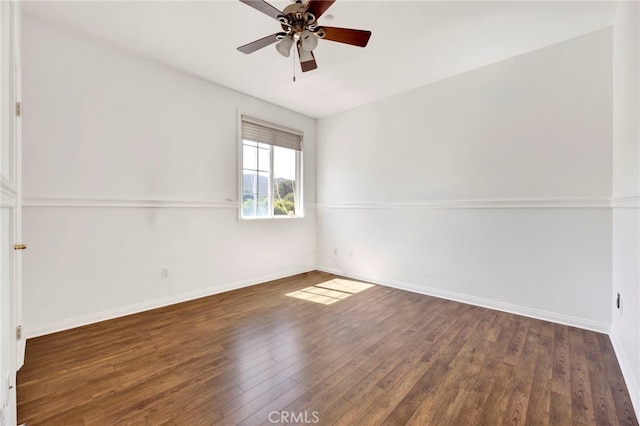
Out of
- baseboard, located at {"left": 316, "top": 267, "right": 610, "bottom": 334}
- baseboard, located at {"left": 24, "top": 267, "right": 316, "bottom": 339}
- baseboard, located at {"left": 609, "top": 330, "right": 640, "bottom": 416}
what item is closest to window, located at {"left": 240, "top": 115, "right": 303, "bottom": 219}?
baseboard, located at {"left": 24, "top": 267, "right": 316, "bottom": 339}

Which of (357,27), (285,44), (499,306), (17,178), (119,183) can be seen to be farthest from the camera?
(499,306)

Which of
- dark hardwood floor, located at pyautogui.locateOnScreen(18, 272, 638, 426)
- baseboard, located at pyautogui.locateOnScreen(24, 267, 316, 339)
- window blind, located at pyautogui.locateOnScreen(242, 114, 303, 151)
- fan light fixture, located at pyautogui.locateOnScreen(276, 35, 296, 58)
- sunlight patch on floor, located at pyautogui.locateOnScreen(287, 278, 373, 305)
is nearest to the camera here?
dark hardwood floor, located at pyautogui.locateOnScreen(18, 272, 638, 426)

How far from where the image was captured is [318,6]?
5.63 ft

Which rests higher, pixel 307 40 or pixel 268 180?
pixel 307 40

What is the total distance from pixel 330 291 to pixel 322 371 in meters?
1.73

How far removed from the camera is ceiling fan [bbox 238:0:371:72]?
1710 millimetres

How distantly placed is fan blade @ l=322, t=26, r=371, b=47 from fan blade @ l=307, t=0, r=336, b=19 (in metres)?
0.12

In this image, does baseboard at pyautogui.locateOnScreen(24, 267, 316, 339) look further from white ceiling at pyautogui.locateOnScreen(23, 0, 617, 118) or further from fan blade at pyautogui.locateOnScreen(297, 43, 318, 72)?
fan blade at pyautogui.locateOnScreen(297, 43, 318, 72)

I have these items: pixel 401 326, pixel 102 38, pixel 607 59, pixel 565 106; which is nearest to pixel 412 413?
pixel 401 326

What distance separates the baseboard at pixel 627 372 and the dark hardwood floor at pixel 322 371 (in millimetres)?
44

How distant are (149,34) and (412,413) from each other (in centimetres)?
355

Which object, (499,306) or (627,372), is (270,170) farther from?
(627,372)

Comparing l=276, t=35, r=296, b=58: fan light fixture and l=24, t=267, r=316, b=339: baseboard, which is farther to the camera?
l=24, t=267, r=316, b=339: baseboard

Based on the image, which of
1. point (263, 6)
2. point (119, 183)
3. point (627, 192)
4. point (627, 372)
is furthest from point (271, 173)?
point (627, 372)
